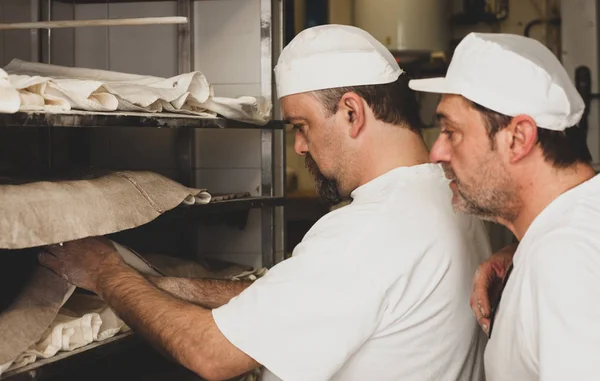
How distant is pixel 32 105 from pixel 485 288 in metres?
1.01

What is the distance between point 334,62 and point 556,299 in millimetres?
845

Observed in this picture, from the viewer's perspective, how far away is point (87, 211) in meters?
1.64

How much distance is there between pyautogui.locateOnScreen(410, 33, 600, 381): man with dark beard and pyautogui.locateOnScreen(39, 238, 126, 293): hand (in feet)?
2.59

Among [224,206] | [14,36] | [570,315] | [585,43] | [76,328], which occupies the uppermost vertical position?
[585,43]

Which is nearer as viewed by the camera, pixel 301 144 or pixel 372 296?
pixel 372 296

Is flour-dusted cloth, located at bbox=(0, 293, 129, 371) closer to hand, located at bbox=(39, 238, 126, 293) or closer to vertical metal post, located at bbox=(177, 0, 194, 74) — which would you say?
A: hand, located at bbox=(39, 238, 126, 293)

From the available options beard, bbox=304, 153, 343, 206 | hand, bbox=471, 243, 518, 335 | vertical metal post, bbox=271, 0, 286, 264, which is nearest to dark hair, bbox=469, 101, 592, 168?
hand, bbox=471, 243, 518, 335

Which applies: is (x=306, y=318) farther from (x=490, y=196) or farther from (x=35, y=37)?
(x=35, y=37)

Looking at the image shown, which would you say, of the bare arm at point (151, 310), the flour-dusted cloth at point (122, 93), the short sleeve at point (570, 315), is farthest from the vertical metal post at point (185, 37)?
the short sleeve at point (570, 315)

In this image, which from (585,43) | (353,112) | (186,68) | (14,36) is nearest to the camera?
(353,112)

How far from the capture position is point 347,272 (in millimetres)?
1645

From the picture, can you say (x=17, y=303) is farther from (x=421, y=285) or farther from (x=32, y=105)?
(x=421, y=285)

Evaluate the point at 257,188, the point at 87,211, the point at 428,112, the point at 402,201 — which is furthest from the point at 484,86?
the point at 428,112

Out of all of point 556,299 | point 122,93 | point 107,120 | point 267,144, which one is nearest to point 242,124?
point 267,144
